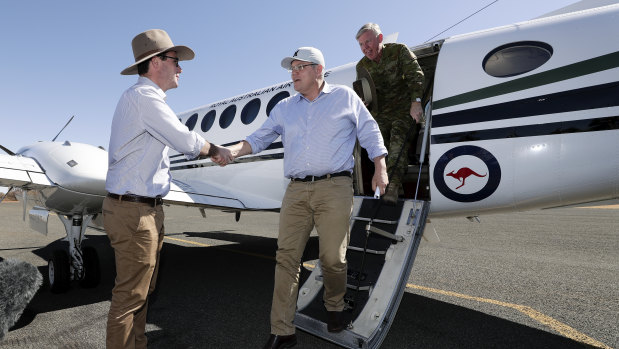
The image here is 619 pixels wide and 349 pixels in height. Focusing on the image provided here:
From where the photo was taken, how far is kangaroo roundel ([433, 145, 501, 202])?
3.94 meters

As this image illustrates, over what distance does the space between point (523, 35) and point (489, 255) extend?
Result: 543 centimetres

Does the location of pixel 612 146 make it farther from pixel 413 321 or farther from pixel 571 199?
pixel 413 321

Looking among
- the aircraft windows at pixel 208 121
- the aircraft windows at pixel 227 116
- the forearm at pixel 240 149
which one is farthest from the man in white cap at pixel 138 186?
the aircraft windows at pixel 208 121

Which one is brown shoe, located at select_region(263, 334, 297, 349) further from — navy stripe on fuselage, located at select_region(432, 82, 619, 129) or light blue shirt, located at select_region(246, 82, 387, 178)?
navy stripe on fuselage, located at select_region(432, 82, 619, 129)

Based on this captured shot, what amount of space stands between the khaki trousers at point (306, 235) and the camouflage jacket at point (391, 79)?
200 centimetres

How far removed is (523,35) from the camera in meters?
4.02

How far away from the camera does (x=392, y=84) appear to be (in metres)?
4.75

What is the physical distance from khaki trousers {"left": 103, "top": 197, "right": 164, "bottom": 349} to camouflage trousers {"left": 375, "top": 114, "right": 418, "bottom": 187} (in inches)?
110

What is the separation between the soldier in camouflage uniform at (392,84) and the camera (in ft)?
14.5

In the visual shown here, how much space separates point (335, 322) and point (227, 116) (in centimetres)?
545

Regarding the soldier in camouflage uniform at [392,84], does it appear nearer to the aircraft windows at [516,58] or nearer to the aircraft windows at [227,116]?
the aircraft windows at [516,58]

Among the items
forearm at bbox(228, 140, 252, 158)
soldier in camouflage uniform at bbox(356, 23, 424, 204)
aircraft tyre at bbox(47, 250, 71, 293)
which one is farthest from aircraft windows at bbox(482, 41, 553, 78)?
aircraft tyre at bbox(47, 250, 71, 293)

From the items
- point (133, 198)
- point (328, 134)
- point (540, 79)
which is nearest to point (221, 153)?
point (133, 198)

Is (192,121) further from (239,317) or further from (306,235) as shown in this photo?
(306,235)
